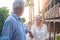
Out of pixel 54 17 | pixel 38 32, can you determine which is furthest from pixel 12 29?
pixel 54 17

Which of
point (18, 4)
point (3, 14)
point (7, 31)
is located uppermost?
point (18, 4)

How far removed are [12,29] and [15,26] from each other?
6 centimetres

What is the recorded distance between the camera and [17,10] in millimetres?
Answer: 2994

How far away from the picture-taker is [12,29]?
290cm

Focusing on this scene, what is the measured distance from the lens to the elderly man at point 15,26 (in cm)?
287

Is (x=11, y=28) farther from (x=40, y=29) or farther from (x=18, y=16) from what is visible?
(x=40, y=29)

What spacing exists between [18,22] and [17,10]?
0.56 feet

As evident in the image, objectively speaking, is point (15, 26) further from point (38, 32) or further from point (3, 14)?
point (3, 14)

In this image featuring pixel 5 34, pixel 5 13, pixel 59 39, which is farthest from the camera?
pixel 5 13

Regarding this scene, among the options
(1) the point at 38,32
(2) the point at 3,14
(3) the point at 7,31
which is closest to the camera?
(3) the point at 7,31

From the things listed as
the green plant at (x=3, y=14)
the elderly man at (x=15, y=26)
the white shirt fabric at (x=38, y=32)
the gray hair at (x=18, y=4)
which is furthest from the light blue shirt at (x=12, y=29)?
the green plant at (x=3, y=14)

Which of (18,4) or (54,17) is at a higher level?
(18,4)

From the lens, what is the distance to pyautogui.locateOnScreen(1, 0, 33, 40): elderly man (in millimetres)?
2873

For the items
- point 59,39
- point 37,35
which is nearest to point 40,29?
point 37,35
